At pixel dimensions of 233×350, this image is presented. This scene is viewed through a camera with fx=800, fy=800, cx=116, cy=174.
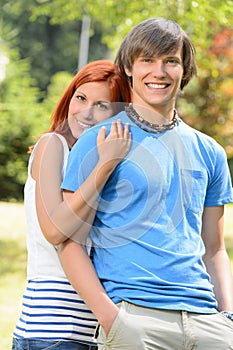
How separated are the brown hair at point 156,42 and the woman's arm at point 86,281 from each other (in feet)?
2.29

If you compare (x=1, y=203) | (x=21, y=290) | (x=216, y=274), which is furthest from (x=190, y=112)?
(x=216, y=274)

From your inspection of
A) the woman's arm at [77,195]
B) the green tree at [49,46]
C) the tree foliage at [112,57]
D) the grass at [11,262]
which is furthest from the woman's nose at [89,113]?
the green tree at [49,46]

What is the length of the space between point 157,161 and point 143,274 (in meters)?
0.39

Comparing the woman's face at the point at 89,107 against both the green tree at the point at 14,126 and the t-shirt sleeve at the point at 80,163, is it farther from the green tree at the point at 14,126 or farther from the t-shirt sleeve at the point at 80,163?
the green tree at the point at 14,126

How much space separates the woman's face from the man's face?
207mm

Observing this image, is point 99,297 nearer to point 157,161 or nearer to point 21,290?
point 157,161

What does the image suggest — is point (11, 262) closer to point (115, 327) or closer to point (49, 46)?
point (115, 327)

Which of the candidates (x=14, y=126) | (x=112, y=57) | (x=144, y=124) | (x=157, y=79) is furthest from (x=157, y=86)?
(x=112, y=57)

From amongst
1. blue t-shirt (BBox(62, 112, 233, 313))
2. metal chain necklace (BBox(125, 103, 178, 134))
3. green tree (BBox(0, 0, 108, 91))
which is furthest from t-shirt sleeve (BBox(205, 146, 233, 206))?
green tree (BBox(0, 0, 108, 91))

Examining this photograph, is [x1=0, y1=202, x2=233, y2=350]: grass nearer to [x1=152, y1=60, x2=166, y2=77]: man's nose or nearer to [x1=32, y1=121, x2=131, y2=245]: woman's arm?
[x1=32, y1=121, x2=131, y2=245]: woman's arm

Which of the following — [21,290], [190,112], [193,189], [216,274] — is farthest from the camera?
[190,112]

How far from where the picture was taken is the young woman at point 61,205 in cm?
266

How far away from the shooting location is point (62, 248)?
271 centimetres

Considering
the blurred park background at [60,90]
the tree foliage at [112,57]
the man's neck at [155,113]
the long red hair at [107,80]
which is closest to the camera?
the man's neck at [155,113]
